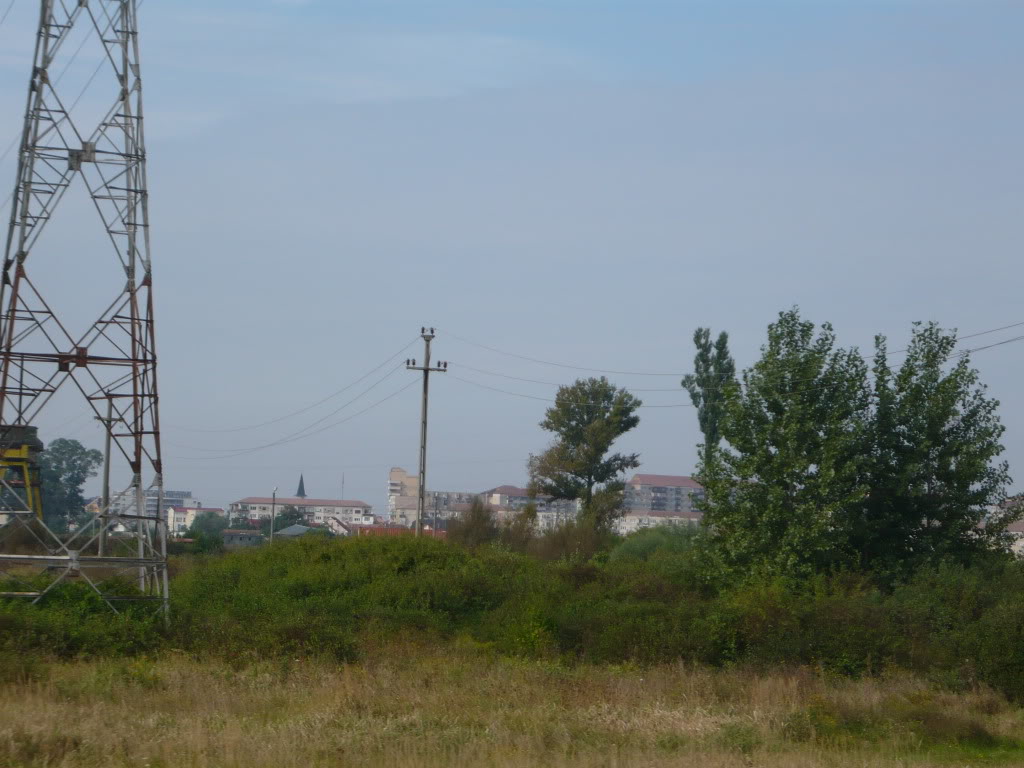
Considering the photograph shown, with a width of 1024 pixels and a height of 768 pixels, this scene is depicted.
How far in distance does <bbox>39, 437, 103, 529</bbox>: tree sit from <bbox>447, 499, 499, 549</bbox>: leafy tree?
47.5m

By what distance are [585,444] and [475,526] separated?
1095 centimetres

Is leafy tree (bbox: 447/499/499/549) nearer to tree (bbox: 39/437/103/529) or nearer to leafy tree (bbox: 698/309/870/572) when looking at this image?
leafy tree (bbox: 698/309/870/572)

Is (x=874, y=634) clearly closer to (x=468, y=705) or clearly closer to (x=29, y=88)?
(x=468, y=705)

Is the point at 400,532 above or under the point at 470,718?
above

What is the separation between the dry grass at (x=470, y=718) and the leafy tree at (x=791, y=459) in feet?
30.0

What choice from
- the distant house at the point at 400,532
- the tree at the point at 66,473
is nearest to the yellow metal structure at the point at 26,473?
the distant house at the point at 400,532

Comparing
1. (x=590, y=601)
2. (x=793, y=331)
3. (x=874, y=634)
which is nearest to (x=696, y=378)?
(x=793, y=331)

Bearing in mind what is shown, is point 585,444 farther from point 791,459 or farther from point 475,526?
point 791,459

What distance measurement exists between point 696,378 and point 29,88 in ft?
116

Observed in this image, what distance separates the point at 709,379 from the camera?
5097cm

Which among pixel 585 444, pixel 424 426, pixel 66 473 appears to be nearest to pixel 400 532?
pixel 424 426

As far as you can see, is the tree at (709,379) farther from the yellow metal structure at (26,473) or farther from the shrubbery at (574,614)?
the yellow metal structure at (26,473)

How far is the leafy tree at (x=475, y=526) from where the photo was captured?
57.0 m

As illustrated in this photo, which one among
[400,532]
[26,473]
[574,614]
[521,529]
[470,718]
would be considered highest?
[26,473]
